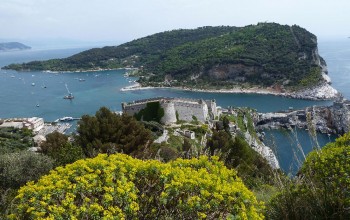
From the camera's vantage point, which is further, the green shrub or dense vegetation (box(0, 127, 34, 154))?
dense vegetation (box(0, 127, 34, 154))

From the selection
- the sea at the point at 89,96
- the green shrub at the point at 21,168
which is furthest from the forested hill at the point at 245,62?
the green shrub at the point at 21,168

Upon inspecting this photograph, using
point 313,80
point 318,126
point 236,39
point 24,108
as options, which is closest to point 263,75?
point 313,80

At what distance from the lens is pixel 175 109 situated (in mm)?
31859

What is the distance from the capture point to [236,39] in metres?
106

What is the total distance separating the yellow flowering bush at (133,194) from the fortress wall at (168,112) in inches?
1023

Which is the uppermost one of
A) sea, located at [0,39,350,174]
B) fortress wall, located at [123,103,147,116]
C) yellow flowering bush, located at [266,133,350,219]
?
yellow flowering bush, located at [266,133,350,219]

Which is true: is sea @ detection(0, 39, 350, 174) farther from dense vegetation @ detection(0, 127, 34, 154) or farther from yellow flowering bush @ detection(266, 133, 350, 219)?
yellow flowering bush @ detection(266, 133, 350, 219)

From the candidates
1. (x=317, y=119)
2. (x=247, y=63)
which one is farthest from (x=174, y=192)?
(x=247, y=63)

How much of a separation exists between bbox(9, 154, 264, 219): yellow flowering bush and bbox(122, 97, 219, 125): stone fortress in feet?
84.9

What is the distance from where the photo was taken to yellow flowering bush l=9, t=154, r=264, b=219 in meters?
3.84

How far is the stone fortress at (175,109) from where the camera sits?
101 ft

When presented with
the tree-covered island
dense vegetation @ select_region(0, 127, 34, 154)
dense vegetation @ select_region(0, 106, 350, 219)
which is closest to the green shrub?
dense vegetation @ select_region(0, 106, 350, 219)

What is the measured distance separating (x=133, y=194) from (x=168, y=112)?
88.4ft

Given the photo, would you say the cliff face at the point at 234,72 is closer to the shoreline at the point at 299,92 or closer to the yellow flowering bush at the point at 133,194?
the shoreline at the point at 299,92
